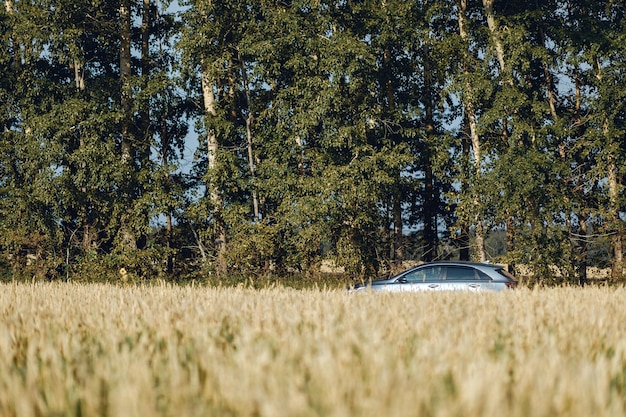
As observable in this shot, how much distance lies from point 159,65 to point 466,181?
14183 mm

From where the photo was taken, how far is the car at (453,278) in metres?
15.8

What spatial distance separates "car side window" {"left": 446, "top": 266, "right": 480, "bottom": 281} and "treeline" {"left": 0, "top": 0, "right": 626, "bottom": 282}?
814 centimetres

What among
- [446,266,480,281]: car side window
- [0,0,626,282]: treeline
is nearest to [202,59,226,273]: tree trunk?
[0,0,626,282]: treeline

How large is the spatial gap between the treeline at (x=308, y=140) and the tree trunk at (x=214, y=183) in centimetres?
10

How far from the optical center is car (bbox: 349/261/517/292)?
15.8 metres

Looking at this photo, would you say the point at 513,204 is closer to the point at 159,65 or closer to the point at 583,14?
the point at 583,14

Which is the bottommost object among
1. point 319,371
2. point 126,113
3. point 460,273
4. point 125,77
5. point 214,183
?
point 319,371

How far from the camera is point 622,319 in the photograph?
6973 millimetres

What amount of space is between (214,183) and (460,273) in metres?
12.6

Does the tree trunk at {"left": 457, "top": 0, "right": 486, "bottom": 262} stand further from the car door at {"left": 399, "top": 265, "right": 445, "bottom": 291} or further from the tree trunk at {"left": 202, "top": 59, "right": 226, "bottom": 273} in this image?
the tree trunk at {"left": 202, "top": 59, "right": 226, "bottom": 273}

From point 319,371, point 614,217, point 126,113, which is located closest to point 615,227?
point 614,217

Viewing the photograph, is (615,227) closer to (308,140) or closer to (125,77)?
(308,140)

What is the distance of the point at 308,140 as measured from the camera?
28.1 m

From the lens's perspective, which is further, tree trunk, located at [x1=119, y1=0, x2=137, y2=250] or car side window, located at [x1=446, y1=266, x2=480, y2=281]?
tree trunk, located at [x1=119, y1=0, x2=137, y2=250]
